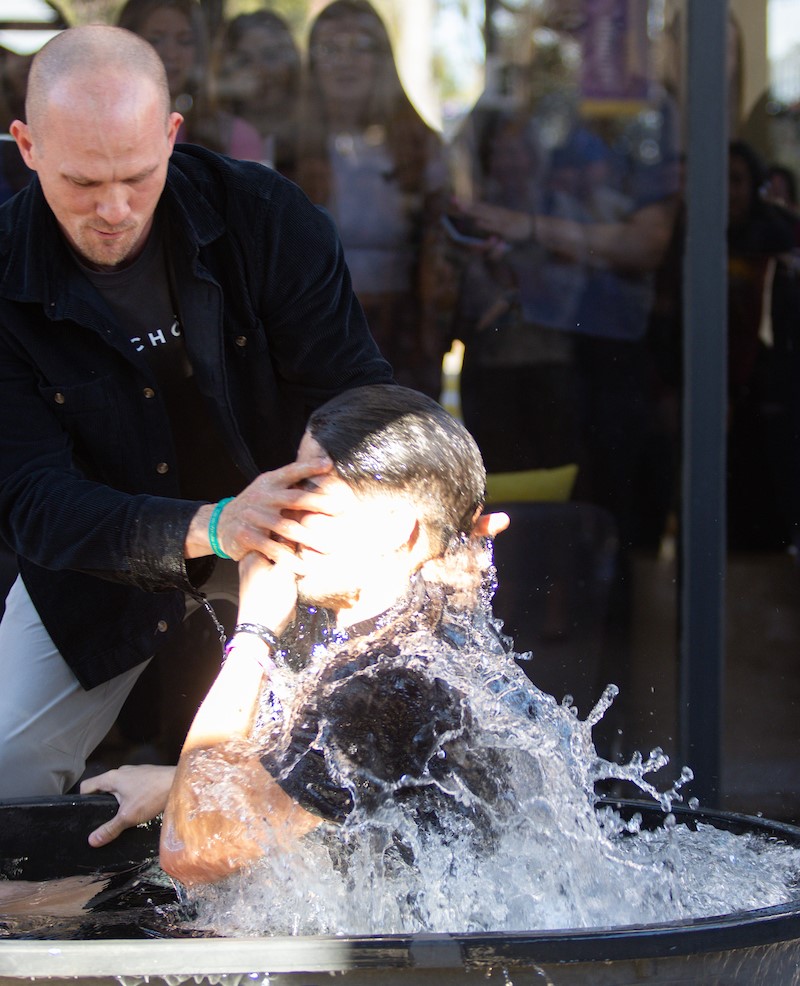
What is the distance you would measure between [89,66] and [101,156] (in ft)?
0.47

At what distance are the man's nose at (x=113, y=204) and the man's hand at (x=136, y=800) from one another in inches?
32.1

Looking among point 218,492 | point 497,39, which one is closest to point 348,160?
point 497,39

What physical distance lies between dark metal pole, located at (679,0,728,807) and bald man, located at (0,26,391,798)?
896 millimetres

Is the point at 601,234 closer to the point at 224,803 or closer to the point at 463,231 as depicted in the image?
the point at 463,231

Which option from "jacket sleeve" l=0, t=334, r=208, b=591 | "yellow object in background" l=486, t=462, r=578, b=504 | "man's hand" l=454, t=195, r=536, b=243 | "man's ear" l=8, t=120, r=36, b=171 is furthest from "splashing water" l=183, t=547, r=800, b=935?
"man's hand" l=454, t=195, r=536, b=243

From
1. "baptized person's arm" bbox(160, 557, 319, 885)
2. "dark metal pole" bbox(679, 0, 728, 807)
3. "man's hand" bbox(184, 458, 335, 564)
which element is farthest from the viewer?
"dark metal pole" bbox(679, 0, 728, 807)

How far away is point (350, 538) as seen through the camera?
1.60m

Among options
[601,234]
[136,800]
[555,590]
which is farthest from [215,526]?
[601,234]

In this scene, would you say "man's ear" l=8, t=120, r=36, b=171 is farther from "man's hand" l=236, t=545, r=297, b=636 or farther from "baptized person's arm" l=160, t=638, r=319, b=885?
"baptized person's arm" l=160, t=638, r=319, b=885

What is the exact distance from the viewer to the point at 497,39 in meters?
4.36

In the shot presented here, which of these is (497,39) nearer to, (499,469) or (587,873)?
(499,469)

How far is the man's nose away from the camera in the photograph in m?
1.83

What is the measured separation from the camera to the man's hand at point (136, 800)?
6.19ft

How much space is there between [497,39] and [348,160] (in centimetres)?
99
